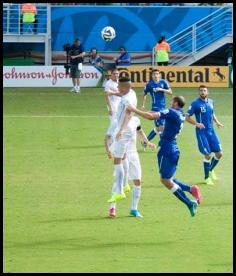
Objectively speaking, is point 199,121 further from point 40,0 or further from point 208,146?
point 40,0

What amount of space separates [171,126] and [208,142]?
5.07 m

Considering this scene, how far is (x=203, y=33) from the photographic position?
52.3 m

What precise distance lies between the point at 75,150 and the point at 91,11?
25.6m

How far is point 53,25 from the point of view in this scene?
5231 cm

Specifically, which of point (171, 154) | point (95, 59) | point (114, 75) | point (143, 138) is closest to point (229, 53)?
point (95, 59)

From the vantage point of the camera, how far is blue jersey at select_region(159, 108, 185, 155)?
1770cm

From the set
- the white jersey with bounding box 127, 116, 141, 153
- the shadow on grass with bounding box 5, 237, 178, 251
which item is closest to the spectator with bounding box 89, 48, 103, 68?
the white jersey with bounding box 127, 116, 141, 153

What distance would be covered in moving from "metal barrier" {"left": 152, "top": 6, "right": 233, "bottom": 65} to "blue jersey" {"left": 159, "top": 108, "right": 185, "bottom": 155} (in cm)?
3386

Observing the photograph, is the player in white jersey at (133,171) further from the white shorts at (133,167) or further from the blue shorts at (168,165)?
the blue shorts at (168,165)

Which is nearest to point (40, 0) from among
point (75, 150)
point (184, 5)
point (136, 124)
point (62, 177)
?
point (184, 5)

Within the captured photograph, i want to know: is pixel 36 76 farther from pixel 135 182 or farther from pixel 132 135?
pixel 135 182

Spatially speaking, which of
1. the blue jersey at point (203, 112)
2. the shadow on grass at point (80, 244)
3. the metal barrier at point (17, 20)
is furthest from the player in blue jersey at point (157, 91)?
the metal barrier at point (17, 20)

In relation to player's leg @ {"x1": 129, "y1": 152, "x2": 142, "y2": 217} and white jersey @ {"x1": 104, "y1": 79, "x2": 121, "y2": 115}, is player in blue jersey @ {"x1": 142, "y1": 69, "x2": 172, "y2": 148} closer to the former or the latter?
white jersey @ {"x1": 104, "y1": 79, "x2": 121, "y2": 115}

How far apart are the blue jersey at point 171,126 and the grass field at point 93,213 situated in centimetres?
135
